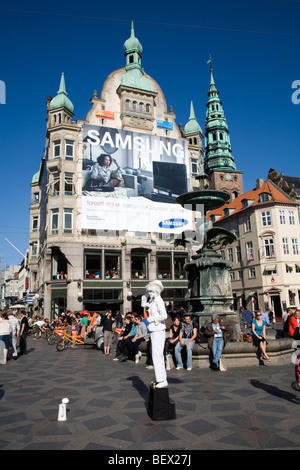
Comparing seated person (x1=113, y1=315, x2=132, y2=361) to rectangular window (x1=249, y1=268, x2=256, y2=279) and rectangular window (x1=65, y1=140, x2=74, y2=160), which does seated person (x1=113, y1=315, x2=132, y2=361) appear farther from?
rectangular window (x1=249, y1=268, x2=256, y2=279)

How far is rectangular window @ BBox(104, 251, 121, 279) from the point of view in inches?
1348

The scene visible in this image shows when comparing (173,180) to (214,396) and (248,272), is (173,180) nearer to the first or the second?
(248,272)

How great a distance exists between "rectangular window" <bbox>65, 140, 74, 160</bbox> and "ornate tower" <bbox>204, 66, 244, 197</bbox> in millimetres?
38041

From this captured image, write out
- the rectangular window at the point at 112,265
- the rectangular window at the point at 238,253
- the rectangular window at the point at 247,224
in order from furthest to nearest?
the rectangular window at the point at 238,253, the rectangular window at the point at 247,224, the rectangular window at the point at 112,265

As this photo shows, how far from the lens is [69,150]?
116ft

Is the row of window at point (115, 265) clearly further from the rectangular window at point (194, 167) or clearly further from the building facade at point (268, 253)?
the building facade at point (268, 253)

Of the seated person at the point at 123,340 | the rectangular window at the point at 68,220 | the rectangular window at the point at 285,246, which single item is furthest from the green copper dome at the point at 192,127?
the seated person at the point at 123,340

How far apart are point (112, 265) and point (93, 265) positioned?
2.16 metres

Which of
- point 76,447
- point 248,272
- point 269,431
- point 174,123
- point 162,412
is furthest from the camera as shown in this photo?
point 248,272

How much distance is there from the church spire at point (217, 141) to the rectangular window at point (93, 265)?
41519mm

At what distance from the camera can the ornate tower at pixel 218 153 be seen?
68562 mm

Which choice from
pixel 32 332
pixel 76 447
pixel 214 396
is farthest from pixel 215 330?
pixel 32 332

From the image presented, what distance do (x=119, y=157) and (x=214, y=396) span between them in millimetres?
31209
